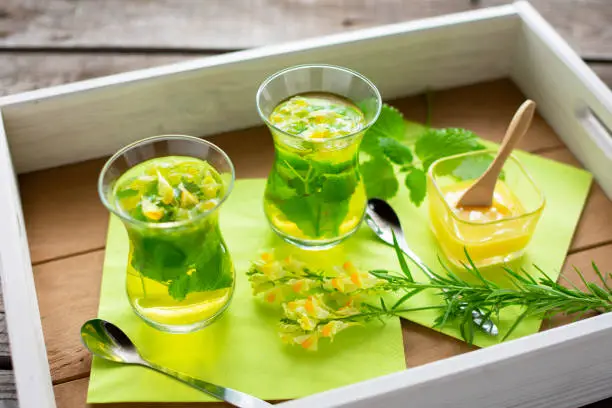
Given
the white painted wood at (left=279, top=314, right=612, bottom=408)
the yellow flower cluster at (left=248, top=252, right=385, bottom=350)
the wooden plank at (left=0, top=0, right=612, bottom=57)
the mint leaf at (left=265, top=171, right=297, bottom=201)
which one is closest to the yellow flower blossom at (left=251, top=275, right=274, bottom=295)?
the yellow flower cluster at (left=248, top=252, right=385, bottom=350)

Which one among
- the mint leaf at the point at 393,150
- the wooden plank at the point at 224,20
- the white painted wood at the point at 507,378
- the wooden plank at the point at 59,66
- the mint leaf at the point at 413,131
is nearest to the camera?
the white painted wood at the point at 507,378

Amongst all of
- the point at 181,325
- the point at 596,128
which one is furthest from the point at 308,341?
the point at 596,128

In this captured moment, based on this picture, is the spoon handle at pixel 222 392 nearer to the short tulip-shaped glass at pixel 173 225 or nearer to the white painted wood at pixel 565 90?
the short tulip-shaped glass at pixel 173 225

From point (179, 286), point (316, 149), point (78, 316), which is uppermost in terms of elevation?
point (316, 149)

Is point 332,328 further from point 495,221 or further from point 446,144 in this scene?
point 446,144

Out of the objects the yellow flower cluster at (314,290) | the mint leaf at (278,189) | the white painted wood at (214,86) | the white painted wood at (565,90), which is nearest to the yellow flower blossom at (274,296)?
the yellow flower cluster at (314,290)

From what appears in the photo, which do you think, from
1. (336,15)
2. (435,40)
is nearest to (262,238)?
(435,40)

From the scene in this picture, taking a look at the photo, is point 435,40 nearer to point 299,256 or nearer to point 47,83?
point 299,256
